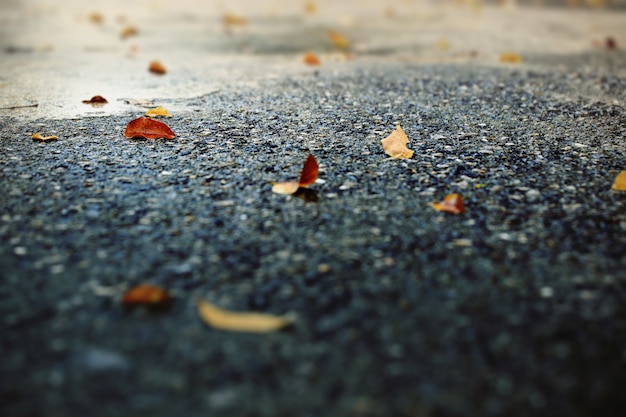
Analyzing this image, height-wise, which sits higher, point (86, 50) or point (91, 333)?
point (86, 50)

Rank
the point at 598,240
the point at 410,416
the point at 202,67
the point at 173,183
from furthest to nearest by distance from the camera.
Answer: the point at 202,67 → the point at 173,183 → the point at 598,240 → the point at 410,416

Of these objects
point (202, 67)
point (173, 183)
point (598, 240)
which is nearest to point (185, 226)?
point (173, 183)

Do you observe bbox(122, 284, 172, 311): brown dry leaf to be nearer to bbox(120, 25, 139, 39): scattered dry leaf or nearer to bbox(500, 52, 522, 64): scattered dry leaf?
bbox(500, 52, 522, 64): scattered dry leaf

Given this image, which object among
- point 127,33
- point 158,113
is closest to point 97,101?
point 158,113

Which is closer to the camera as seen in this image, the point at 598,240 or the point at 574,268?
the point at 574,268

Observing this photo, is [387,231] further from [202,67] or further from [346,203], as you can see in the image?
[202,67]

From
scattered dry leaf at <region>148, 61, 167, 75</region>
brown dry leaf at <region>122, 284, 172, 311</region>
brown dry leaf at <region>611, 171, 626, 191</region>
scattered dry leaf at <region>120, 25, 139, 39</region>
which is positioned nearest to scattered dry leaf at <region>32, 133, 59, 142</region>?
brown dry leaf at <region>122, 284, 172, 311</region>
